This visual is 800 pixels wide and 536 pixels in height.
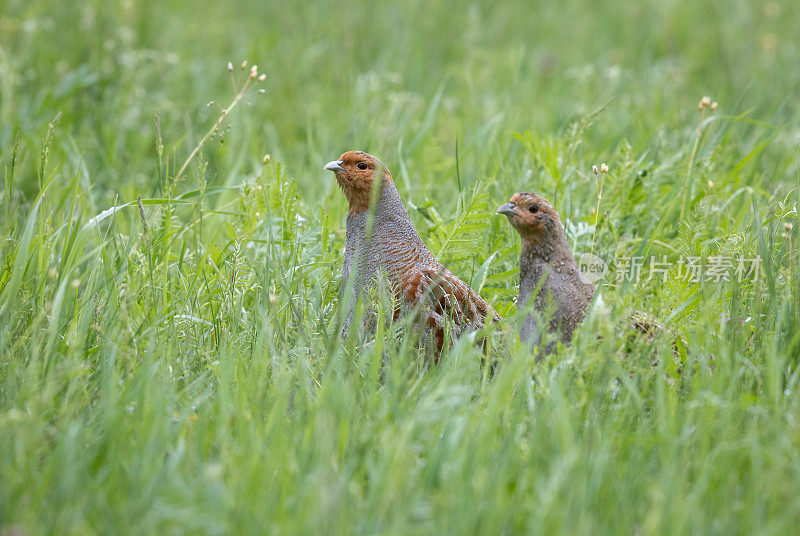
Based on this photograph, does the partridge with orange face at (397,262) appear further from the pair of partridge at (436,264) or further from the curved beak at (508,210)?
the curved beak at (508,210)

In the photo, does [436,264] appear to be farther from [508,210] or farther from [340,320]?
[340,320]

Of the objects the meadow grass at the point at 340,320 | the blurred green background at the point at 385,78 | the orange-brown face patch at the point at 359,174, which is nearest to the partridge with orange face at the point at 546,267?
the meadow grass at the point at 340,320

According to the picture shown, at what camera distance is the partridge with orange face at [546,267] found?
4129mm

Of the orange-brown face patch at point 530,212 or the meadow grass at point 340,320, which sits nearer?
the meadow grass at point 340,320

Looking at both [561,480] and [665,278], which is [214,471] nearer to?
[561,480]

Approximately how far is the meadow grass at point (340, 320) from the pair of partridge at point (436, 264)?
192 millimetres

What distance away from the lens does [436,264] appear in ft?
13.3

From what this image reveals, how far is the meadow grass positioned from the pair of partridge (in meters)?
0.19

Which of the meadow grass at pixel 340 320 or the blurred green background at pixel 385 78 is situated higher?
the blurred green background at pixel 385 78

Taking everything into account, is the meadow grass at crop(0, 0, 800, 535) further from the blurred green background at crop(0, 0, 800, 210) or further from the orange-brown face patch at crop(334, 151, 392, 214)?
the orange-brown face patch at crop(334, 151, 392, 214)

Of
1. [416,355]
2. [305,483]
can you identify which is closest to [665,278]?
[416,355]

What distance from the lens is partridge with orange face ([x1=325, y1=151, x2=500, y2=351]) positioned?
150 inches

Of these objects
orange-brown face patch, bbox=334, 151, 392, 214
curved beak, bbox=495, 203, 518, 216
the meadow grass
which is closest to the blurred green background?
the meadow grass

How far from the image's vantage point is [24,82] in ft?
21.4
